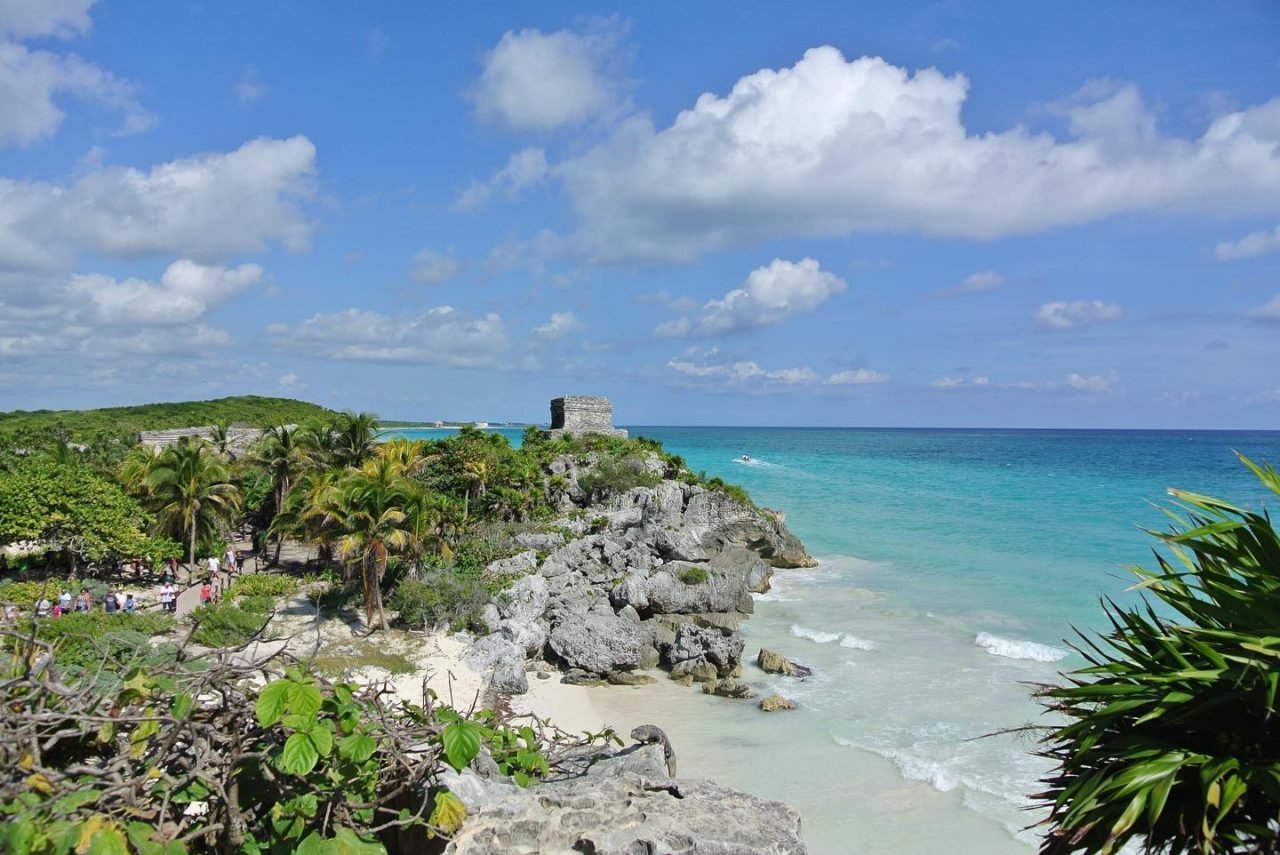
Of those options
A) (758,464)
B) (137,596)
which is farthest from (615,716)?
(758,464)

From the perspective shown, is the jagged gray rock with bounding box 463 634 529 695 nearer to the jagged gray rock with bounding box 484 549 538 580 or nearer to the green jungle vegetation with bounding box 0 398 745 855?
the green jungle vegetation with bounding box 0 398 745 855

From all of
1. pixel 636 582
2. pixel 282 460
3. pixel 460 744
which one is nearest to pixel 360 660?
pixel 636 582

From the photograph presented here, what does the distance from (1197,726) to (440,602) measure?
18.2 m

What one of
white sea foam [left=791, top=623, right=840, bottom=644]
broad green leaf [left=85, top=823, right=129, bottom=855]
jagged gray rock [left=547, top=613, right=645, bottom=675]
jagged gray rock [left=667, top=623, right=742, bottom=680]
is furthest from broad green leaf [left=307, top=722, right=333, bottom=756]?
white sea foam [left=791, top=623, right=840, bottom=644]

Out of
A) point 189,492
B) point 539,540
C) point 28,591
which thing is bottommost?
point 28,591

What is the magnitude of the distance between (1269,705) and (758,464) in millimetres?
95886

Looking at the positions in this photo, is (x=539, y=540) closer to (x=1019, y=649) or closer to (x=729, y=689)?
(x=729, y=689)

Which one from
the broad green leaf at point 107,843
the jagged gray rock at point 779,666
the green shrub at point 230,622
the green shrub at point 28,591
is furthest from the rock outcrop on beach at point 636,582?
the broad green leaf at point 107,843

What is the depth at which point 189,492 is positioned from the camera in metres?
24.9

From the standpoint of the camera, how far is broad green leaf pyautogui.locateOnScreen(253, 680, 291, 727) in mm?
3385

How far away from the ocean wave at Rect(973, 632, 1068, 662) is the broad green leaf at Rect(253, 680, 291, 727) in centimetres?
2063

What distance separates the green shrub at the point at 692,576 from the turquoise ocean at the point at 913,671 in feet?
7.12

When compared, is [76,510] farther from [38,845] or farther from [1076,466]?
[1076,466]

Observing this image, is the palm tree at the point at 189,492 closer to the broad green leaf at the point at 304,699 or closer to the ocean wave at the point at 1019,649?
the ocean wave at the point at 1019,649
